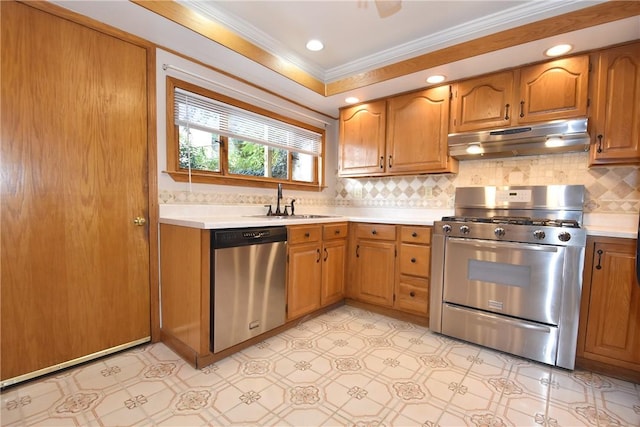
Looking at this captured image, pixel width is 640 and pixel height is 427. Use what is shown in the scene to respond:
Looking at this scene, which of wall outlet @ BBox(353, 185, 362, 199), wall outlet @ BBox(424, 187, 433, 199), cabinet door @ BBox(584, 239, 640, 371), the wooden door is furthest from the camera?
wall outlet @ BBox(353, 185, 362, 199)

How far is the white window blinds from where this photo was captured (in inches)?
88.3

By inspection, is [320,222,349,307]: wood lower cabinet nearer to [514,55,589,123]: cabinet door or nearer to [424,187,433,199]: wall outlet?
[424,187,433,199]: wall outlet

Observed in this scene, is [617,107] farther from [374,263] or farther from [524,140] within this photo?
[374,263]

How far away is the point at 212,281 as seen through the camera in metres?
1.79

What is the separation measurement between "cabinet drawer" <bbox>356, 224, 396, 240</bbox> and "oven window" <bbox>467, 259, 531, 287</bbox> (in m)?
0.69

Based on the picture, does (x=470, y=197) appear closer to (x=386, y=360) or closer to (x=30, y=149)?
(x=386, y=360)

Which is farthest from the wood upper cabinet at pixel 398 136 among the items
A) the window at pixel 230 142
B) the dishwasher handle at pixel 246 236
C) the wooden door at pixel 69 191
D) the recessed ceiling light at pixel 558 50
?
the wooden door at pixel 69 191

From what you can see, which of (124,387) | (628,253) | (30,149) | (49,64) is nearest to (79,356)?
(124,387)

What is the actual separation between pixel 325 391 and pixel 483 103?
8.04 feet

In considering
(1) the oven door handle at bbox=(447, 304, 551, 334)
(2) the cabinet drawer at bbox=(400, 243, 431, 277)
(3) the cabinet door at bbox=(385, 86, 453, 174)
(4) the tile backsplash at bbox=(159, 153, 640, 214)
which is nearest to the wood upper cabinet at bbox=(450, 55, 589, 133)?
(3) the cabinet door at bbox=(385, 86, 453, 174)

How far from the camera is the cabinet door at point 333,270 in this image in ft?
8.69

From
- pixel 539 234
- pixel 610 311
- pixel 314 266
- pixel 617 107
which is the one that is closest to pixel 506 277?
pixel 539 234

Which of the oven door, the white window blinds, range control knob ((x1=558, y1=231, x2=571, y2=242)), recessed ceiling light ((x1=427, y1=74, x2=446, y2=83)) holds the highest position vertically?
recessed ceiling light ((x1=427, y1=74, x2=446, y2=83))

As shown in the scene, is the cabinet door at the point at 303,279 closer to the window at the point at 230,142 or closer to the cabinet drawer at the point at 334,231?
the cabinet drawer at the point at 334,231
